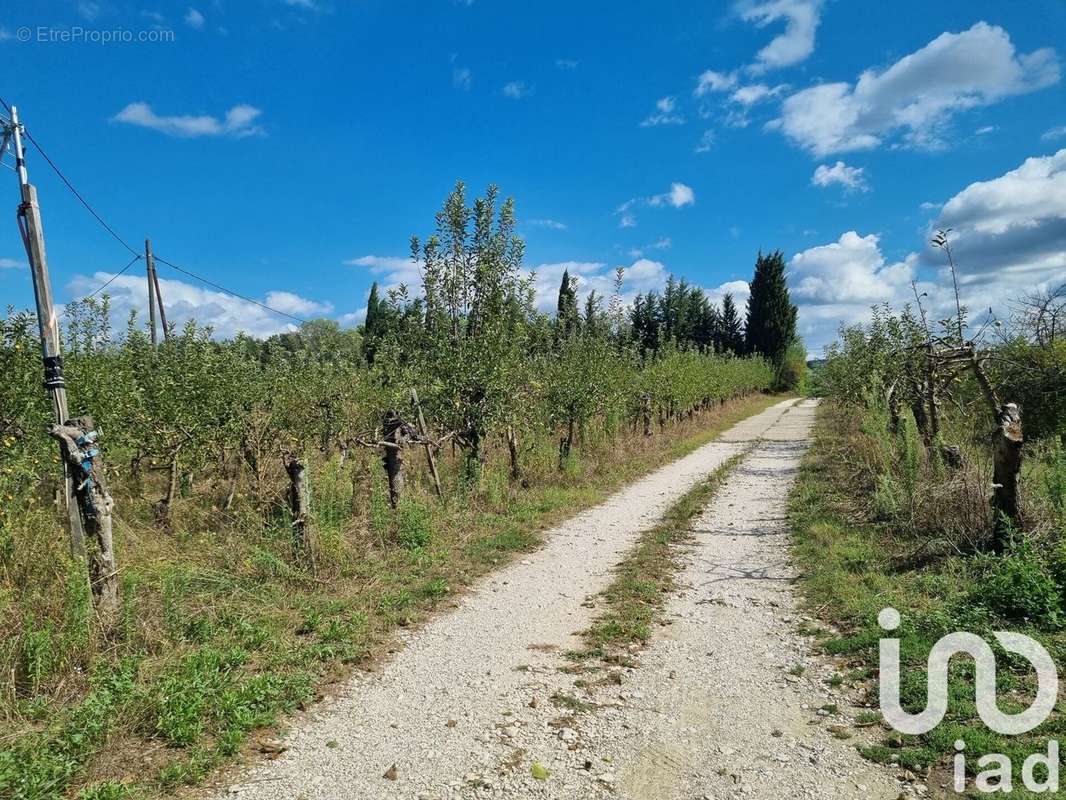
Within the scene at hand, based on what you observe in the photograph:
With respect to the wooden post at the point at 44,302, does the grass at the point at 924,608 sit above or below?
below

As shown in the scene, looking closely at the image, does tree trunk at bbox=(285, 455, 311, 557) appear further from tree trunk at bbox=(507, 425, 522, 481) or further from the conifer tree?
the conifer tree

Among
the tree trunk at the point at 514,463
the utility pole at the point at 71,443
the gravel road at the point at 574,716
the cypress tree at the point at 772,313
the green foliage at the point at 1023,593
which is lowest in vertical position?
the gravel road at the point at 574,716

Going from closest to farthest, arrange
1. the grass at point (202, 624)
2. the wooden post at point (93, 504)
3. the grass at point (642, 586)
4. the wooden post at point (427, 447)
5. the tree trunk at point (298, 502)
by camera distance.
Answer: the grass at point (202, 624)
the wooden post at point (93, 504)
the grass at point (642, 586)
the tree trunk at point (298, 502)
the wooden post at point (427, 447)

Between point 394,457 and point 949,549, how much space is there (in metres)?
6.84

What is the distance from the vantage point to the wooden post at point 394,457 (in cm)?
829

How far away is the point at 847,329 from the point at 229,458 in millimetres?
20794

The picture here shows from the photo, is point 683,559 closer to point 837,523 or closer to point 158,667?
point 837,523

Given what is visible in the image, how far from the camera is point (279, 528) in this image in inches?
261

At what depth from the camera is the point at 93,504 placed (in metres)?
4.71

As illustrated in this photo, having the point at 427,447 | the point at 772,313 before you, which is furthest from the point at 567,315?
the point at 772,313

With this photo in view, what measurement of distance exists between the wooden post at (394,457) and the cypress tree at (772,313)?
2263 inches

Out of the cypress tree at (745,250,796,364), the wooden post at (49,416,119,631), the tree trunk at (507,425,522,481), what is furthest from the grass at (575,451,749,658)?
the cypress tree at (745,250,796,364)

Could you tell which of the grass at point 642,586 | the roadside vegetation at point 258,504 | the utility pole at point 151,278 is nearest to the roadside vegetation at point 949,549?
the grass at point 642,586

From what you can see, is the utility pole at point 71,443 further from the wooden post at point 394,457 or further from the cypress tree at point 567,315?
the cypress tree at point 567,315
